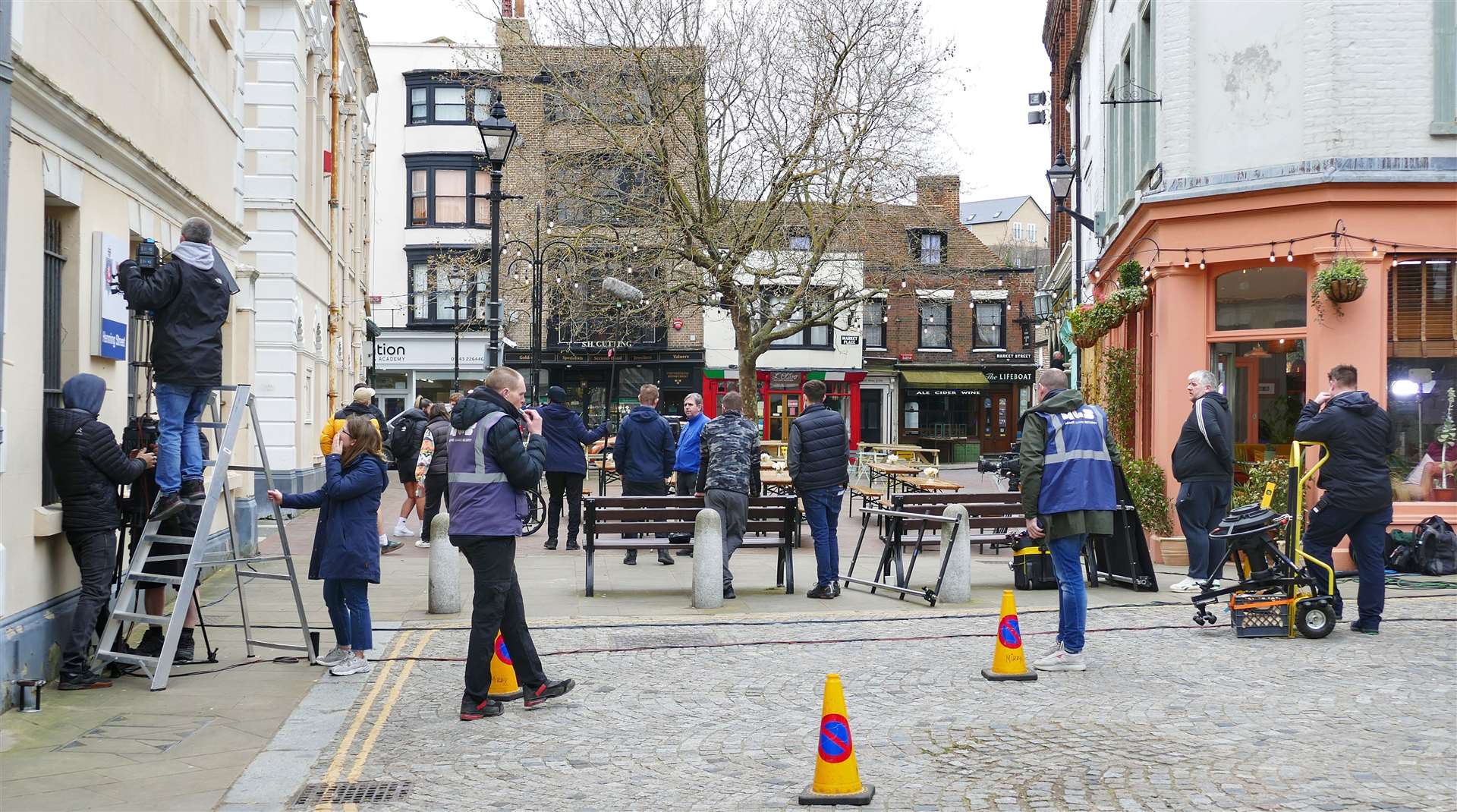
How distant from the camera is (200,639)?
29.4 feet

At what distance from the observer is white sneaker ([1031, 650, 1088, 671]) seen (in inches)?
314

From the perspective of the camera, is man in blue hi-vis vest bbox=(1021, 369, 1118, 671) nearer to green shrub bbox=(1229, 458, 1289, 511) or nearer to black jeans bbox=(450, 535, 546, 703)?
black jeans bbox=(450, 535, 546, 703)

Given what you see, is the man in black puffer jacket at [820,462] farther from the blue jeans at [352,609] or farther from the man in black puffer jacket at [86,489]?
the man in black puffer jacket at [86,489]

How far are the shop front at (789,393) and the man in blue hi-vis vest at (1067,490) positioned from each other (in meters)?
34.2

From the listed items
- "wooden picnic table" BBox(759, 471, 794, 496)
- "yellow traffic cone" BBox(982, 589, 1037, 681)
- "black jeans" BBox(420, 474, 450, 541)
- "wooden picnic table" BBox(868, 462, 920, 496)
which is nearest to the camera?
"yellow traffic cone" BBox(982, 589, 1037, 681)

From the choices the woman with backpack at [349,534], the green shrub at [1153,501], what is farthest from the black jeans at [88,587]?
the green shrub at [1153,501]

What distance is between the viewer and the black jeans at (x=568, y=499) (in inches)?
570

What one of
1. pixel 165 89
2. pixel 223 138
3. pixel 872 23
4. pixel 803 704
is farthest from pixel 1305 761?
pixel 872 23

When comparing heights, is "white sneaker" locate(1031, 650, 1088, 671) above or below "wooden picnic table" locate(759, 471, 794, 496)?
below

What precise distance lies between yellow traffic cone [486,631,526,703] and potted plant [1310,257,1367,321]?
30.4 feet

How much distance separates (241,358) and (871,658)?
10.0 m

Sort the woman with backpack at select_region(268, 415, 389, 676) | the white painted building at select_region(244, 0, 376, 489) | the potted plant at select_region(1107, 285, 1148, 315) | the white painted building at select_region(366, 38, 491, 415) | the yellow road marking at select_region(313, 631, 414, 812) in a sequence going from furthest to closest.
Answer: the white painted building at select_region(366, 38, 491, 415), the white painted building at select_region(244, 0, 376, 489), the potted plant at select_region(1107, 285, 1148, 315), the woman with backpack at select_region(268, 415, 389, 676), the yellow road marking at select_region(313, 631, 414, 812)

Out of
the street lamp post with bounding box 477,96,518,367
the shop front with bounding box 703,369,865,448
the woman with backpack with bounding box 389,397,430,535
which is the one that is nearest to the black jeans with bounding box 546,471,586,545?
the woman with backpack with bounding box 389,397,430,535

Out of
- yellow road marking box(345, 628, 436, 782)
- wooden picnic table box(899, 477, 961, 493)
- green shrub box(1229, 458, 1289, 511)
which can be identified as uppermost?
green shrub box(1229, 458, 1289, 511)
